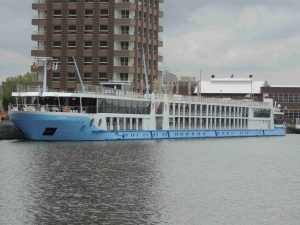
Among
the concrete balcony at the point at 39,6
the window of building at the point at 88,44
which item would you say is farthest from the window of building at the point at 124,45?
the concrete balcony at the point at 39,6

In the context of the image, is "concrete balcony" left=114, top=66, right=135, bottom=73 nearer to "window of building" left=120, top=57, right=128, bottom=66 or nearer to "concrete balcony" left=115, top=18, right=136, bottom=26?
"window of building" left=120, top=57, right=128, bottom=66

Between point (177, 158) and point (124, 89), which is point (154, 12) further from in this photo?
point (177, 158)

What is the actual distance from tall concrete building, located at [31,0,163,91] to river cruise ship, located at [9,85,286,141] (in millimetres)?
26302

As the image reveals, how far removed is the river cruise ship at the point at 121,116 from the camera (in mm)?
96875

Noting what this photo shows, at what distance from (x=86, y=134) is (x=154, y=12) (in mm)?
75083

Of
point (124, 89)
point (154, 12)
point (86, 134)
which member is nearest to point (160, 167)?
point (86, 134)

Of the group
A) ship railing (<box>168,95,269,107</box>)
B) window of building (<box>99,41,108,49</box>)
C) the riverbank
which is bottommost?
the riverbank

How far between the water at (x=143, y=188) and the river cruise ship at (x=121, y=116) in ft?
59.3

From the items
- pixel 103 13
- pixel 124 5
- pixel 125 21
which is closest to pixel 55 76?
pixel 103 13

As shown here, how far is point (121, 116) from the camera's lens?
359 feet

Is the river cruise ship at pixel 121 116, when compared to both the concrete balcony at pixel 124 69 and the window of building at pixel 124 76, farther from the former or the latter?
the window of building at pixel 124 76

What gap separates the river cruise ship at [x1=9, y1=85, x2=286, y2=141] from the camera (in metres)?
96.9

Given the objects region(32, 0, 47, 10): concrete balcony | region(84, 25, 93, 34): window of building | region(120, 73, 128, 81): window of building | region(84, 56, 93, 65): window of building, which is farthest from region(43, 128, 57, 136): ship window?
region(32, 0, 47, 10): concrete balcony

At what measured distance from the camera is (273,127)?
161125 millimetres
